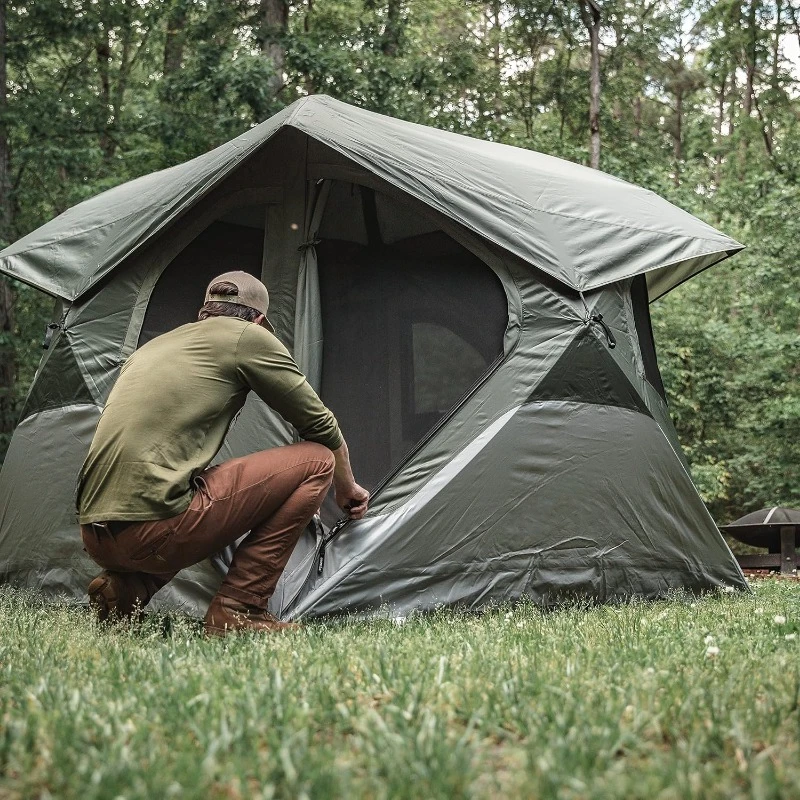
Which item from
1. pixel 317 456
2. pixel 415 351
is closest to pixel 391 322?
pixel 415 351

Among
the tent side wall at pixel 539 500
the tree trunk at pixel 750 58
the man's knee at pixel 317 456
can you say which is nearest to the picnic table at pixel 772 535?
the tent side wall at pixel 539 500

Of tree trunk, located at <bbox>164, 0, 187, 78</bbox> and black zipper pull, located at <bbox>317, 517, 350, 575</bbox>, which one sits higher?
tree trunk, located at <bbox>164, 0, 187, 78</bbox>

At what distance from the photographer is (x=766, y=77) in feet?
57.0

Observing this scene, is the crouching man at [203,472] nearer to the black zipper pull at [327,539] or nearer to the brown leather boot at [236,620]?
the brown leather boot at [236,620]

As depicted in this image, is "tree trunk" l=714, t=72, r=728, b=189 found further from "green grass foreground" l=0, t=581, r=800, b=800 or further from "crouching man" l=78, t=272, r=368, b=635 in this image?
"green grass foreground" l=0, t=581, r=800, b=800

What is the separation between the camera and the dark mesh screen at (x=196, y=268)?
16.6 ft

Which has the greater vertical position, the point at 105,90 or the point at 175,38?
the point at 175,38

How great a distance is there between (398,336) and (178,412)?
77.1 inches

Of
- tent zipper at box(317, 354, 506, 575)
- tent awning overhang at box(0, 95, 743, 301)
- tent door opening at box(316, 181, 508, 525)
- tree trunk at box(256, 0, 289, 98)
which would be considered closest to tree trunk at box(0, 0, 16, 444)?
tree trunk at box(256, 0, 289, 98)

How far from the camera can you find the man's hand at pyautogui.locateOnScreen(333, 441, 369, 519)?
12.5 ft

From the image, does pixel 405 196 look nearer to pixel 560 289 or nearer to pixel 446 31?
pixel 560 289

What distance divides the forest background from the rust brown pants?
8.83m

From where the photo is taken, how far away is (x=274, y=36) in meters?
13.4

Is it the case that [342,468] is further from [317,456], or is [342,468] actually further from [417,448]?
[417,448]
